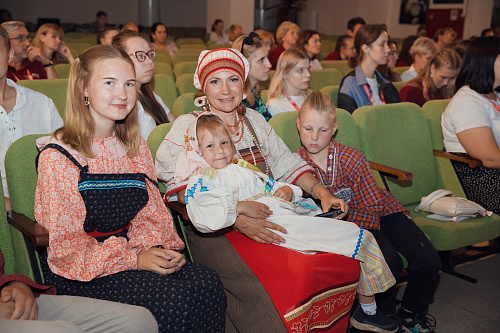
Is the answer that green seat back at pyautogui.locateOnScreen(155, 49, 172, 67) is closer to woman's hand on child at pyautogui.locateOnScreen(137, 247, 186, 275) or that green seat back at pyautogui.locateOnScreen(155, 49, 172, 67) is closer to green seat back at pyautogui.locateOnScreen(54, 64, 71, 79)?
green seat back at pyautogui.locateOnScreen(54, 64, 71, 79)

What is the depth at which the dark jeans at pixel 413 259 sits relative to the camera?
2293mm

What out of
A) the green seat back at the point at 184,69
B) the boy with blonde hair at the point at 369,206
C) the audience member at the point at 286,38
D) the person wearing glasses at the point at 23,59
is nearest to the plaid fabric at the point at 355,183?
the boy with blonde hair at the point at 369,206

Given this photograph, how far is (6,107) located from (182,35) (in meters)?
13.5

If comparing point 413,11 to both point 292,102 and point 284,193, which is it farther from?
point 284,193

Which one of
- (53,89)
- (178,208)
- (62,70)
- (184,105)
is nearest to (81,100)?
(178,208)

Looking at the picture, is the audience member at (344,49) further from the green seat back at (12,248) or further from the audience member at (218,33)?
the green seat back at (12,248)

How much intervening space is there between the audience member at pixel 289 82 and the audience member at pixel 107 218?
1.69m

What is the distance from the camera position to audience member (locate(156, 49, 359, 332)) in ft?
6.13

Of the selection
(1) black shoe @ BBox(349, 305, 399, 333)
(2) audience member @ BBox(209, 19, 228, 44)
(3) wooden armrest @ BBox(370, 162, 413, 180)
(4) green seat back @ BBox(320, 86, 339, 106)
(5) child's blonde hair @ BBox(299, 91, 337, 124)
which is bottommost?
(1) black shoe @ BBox(349, 305, 399, 333)

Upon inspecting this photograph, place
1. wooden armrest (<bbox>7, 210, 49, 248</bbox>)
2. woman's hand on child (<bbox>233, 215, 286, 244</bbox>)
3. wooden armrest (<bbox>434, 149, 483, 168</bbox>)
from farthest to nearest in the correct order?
wooden armrest (<bbox>434, 149, 483, 168</bbox>)
woman's hand on child (<bbox>233, 215, 286, 244</bbox>)
wooden armrest (<bbox>7, 210, 49, 248</bbox>)

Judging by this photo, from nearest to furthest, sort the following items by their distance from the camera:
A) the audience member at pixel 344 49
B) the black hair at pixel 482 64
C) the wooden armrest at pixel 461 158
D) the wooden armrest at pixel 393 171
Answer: the wooden armrest at pixel 393 171 → the wooden armrest at pixel 461 158 → the black hair at pixel 482 64 → the audience member at pixel 344 49

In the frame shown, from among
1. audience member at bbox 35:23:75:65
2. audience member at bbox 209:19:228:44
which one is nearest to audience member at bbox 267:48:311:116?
audience member at bbox 35:23:75:65

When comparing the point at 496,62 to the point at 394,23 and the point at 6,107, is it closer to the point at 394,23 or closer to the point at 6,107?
the point at 6,107

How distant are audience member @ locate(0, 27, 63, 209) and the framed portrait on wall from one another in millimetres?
13826
